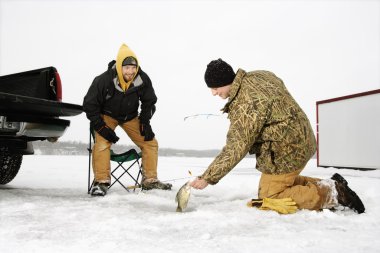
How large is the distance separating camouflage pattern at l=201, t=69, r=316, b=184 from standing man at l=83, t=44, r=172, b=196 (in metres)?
1.53

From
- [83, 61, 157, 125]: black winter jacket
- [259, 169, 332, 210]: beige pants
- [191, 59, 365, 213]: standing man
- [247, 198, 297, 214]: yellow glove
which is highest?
[83, 61, 157, 125]: black winter jacket

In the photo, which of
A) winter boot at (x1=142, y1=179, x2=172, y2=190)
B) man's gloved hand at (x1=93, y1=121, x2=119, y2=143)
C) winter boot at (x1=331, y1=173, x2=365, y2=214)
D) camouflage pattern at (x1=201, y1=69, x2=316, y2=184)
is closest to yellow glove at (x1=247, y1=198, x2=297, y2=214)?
camouflage pattern at (x1=201, y1=69, x2=316, y2=184)

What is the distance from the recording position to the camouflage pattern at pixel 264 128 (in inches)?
104

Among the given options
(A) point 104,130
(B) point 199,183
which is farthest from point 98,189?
(B) point 199,183

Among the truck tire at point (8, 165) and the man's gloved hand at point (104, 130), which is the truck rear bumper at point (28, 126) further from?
the truck tire at point (8, 165)

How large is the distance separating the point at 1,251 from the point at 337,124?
9908mm

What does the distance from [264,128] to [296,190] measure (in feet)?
1.76

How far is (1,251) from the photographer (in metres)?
1.75

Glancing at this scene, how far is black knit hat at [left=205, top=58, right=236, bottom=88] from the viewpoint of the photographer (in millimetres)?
2814

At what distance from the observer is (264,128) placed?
2791 mm

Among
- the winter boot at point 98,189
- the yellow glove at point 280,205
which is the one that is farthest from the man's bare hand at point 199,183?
the winter boot at point 98,189

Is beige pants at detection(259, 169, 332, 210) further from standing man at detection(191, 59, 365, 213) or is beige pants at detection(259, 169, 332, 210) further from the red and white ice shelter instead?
the red and white ice shelter

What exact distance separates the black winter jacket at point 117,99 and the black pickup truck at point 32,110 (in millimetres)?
193

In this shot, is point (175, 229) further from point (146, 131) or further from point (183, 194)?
point (146, 131)
